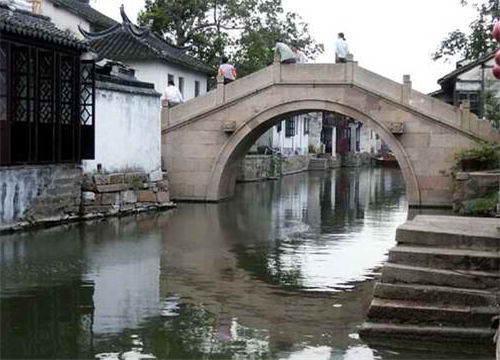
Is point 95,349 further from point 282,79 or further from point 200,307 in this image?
point 282,79

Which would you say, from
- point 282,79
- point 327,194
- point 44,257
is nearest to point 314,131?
point 327,194

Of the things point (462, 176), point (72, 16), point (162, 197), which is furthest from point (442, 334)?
point (72, 16)

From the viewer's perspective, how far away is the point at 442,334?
291 inches

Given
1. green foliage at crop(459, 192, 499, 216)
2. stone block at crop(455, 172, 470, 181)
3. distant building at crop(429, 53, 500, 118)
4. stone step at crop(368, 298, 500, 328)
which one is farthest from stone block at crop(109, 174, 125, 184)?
distant building at crop(429, 53, 500, 118)

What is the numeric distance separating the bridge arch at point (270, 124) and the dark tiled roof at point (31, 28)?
710cm

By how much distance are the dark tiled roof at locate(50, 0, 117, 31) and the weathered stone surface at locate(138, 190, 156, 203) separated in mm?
11368

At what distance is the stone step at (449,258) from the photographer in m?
7.92

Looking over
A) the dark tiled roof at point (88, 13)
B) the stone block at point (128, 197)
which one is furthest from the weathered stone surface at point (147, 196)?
the dark tiled roof at point (88, 13)

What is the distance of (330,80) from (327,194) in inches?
293

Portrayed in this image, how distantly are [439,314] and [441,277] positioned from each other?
43 centimetres

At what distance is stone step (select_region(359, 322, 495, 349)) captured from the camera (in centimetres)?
733

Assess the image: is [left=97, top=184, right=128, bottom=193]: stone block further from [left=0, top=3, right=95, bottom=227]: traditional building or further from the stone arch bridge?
the stone arch bridge

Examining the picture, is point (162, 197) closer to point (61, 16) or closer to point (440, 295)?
point (61, 16)

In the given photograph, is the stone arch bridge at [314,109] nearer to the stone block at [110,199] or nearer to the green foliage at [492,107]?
the green foliage at [492,107]
